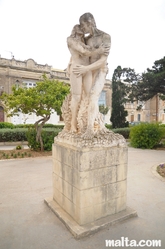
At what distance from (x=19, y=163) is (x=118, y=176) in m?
5.19

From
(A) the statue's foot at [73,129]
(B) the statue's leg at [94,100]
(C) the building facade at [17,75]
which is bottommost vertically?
(A) the statue's foot at [73,129]

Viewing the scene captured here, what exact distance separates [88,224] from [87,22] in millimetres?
3409

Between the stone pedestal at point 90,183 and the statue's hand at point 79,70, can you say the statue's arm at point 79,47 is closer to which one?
the statue's hand at point 79,70

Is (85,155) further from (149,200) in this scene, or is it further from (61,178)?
(149,200)

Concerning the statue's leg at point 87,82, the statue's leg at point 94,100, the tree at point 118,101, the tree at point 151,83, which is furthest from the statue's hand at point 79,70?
the tree at point 118,101

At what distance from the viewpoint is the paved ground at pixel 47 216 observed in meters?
2.46

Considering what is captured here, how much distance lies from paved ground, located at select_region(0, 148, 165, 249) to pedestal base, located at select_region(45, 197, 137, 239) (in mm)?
71

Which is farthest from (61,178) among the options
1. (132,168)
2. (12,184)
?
(132,168)

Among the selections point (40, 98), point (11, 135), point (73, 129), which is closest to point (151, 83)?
point (40, 98)

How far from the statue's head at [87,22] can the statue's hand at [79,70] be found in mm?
647

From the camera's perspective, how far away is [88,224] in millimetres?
2734

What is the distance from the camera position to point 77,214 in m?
2.74

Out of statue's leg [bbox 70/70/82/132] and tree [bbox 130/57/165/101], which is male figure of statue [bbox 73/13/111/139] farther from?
tree [bbox 130/57/165/101]

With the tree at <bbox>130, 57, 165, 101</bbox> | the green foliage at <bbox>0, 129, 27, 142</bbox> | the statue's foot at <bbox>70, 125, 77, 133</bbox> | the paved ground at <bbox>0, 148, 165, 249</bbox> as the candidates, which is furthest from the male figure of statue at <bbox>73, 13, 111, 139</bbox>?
the tree at <bbox>130, 57, 165, 101</bbox>
